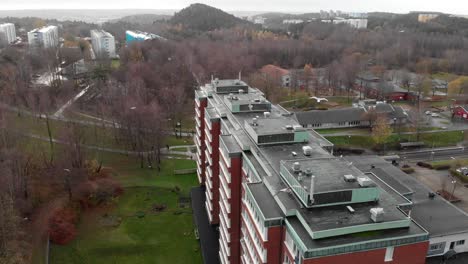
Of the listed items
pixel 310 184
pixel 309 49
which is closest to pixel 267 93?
pixel 309 49

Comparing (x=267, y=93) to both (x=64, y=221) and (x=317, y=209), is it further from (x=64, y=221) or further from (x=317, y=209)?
(x=317, y=209)

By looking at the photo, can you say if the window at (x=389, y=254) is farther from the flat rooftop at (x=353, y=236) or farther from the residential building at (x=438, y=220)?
the residential building at (x=438, y=220)

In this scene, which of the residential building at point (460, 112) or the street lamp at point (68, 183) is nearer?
the street lamp at point (68, 183)

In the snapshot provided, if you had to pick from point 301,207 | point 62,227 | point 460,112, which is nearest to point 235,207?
point 301,207

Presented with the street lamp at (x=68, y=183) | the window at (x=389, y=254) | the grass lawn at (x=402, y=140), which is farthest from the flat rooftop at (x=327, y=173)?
the grass lawn at (x=402, y=140)

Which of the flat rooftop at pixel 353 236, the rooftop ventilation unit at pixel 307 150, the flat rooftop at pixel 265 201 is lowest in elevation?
the flat rooftop at pixel 353 236
